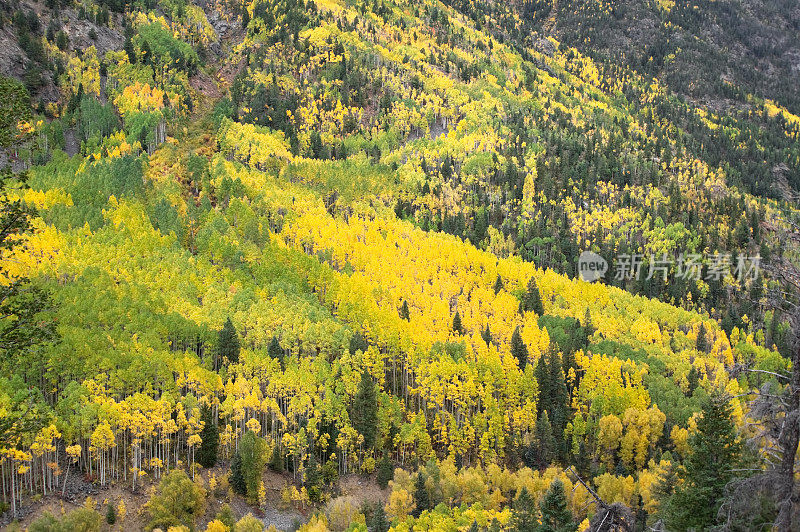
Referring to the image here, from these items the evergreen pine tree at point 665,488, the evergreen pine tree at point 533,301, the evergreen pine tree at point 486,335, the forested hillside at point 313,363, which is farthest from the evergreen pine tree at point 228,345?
the evergreen pine tree at point 533,301

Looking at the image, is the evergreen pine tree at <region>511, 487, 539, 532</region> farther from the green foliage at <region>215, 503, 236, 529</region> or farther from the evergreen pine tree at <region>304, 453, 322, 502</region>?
the evergreen pine tree at <region>304, 453, 322, 502</region>

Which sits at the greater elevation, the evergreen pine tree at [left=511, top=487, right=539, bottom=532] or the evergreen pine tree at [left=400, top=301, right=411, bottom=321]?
the evergreen pine tree at [left=511, top=487, right=539, bottom=532]

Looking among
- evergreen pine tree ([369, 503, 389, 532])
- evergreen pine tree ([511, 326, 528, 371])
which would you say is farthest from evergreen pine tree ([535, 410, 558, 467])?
evergreen pine tree ([369, 503, 389, 532])

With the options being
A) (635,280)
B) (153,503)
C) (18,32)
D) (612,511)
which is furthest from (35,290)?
(18,32)

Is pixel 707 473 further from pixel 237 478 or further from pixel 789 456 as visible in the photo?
pixel 237 478

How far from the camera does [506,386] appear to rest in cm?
11188

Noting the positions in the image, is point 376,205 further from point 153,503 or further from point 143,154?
point 153,503

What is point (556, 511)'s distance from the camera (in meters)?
52.4

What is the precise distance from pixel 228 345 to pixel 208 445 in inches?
794

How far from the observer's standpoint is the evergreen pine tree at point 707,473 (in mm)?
44125

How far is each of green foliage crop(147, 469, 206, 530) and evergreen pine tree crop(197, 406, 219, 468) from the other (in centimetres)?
987

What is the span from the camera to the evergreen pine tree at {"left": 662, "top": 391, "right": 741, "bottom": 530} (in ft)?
145

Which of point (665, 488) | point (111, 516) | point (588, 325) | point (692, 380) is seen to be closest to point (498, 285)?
point (588, 325)

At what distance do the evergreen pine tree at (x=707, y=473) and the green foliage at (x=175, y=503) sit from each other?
50064 mm
